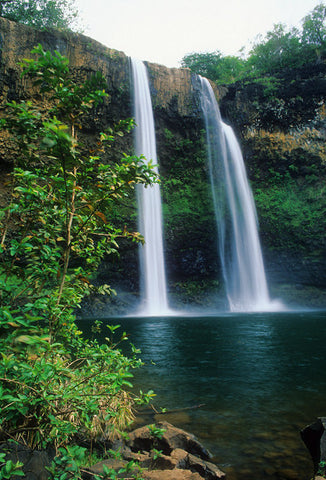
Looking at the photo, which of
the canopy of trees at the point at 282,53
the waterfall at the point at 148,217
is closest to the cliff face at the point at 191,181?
the waterfall at the point at 148,217

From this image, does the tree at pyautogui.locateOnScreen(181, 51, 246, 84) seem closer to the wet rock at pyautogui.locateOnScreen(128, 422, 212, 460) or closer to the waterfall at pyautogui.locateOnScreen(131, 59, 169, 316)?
the waterfall at pyautogui.locateOnScreen(131, 59, 169, 316)

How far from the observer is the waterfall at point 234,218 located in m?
21.8

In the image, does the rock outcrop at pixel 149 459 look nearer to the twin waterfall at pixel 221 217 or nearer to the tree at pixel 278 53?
the twin waterfall at pixel 221 217

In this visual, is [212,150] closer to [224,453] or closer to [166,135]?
[166,135]

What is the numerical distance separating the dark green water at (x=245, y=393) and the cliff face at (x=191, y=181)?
12867 millimetres

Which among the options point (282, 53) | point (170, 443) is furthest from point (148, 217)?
point (282, 53)

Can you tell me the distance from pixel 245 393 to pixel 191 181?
20.3 meters

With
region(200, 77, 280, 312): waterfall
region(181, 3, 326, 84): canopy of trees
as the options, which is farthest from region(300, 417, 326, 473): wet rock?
region(181, 3, 326, 84): canopy of trees

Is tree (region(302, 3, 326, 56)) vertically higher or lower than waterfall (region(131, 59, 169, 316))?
higher

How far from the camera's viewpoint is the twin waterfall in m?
20.7

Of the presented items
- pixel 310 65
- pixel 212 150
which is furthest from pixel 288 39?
pixel 212 150

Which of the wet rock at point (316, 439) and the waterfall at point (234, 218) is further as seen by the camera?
the waterfall at point (234, 218)

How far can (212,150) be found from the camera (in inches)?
920

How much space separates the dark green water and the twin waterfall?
11.5 metres
